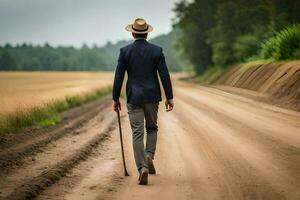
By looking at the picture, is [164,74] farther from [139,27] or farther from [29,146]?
[29,146]

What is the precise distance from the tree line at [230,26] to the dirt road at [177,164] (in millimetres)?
14124

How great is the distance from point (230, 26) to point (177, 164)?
3802 cm

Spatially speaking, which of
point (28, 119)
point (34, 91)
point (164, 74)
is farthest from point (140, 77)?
point (34, 91)

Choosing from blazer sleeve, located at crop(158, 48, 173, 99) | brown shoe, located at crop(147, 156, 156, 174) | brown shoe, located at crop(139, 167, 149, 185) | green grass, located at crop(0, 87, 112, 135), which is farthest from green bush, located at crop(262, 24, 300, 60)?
brown shoe, located at crop(139, 167, 149, 185)

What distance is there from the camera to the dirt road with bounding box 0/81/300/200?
6637 mm

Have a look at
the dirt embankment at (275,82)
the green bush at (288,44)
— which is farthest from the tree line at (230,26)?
the dirt embankment at (275,82)

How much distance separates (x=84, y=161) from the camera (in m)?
9.13

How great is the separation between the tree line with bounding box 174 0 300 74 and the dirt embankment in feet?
5.89

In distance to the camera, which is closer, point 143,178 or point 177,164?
point 143,178

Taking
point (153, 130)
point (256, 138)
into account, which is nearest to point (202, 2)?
point (256, 138)

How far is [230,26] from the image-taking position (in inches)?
1784

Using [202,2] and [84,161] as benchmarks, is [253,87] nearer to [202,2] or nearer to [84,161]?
[84,161]

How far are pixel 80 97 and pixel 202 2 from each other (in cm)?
3249

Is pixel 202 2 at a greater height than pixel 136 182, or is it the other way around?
pixel 202 2
